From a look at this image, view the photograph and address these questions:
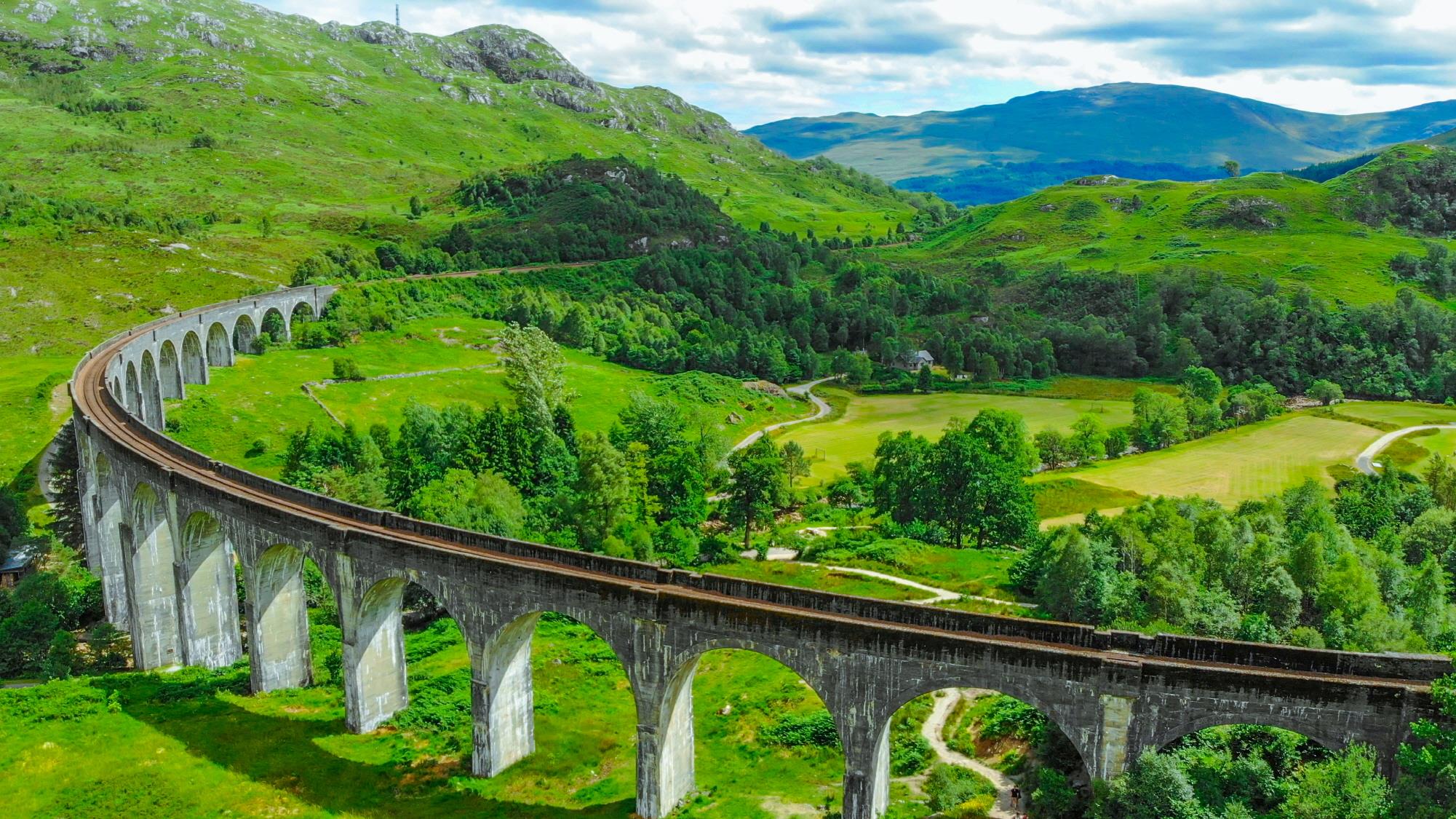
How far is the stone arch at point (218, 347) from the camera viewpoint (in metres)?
128

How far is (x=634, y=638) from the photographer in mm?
43656

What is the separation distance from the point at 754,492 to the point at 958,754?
40243 millimetres

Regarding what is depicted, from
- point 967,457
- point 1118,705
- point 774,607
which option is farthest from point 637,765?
point 967,457

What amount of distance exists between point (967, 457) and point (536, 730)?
4934cm

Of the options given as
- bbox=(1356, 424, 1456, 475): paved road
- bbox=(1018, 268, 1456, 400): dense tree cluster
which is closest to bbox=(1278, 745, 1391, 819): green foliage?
bbox=(1356, 424, 1456, 475): paved road

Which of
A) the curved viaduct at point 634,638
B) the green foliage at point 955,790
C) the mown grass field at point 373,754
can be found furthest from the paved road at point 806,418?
the green foliage at point 955,790

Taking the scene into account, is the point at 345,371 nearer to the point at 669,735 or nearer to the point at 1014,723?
the point at 669,735

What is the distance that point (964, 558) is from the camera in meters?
76.7

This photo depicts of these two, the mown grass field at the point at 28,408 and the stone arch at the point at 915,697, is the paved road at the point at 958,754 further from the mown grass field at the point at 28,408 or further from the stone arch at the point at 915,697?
the mown grass field at the point at 28,408

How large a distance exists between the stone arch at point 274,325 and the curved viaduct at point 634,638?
7254cm

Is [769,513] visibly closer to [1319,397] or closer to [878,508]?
[878,508]

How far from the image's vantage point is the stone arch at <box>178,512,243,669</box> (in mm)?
60094

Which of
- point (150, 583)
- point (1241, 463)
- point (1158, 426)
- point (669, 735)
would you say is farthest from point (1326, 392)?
point (150, 583)

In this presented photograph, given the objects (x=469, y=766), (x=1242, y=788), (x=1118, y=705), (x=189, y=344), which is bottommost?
(x=469, y=766)
